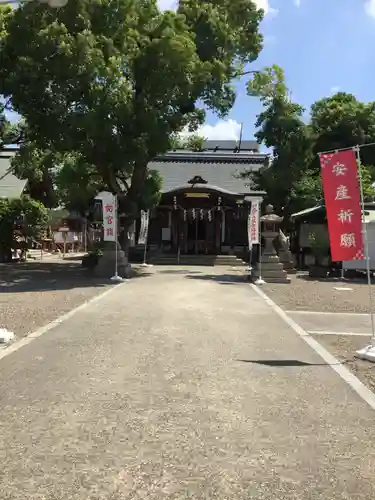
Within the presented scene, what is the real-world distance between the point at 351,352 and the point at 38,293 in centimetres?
955

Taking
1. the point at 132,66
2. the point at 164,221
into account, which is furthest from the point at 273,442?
the point at 164,221

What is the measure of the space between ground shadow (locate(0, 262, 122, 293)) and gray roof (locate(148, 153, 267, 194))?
38.9ft

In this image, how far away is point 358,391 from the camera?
5.91 meters

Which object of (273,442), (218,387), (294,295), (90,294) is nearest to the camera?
(273,442)

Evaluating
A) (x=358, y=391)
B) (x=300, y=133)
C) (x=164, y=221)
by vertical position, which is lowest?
(x=358, y=391)

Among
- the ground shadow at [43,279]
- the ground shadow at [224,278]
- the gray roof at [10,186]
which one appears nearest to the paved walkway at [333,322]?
the ground shadow at [224,278]

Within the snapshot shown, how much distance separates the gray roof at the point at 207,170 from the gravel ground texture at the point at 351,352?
23.9 m

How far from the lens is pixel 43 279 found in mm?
18906

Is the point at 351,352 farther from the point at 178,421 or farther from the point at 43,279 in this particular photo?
the point at 43,279

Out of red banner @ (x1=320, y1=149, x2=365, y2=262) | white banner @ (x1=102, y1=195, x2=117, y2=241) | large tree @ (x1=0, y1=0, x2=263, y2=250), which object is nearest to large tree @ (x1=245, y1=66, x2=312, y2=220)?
large tree @ (x1=0, y1=0, x2=263, y2=250)

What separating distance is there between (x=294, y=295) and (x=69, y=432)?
11979 mm

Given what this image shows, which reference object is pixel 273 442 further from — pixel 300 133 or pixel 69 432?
pixel 300 133

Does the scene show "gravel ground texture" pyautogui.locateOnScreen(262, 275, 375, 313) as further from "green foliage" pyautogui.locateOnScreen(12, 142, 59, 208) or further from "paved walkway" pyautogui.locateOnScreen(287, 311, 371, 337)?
"green foliage" pyautogui.locateOnScreen(12, 142, 59, 208)

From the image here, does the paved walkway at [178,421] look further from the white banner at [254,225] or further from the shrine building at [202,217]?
the shrine building at [202,217]
